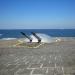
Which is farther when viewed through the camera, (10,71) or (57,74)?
(10,71)

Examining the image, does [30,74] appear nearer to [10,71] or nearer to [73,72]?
[10,71]

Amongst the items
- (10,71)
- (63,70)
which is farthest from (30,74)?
(63,70)

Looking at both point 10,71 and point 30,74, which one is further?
point 10,71

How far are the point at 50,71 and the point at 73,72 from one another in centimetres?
302

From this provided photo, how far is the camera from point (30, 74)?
22.3m

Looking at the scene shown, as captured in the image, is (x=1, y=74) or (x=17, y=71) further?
(x=17, y=71)

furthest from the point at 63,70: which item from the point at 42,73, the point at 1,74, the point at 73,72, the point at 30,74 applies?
the point at 1,74

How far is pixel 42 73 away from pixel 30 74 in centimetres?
156

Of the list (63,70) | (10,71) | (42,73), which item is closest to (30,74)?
(42,73)

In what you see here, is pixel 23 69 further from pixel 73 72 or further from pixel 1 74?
pixel 73 72

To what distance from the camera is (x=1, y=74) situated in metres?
22.2

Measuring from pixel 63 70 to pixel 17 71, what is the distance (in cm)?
621

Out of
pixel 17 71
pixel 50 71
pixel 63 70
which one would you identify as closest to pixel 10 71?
pixel 17 71

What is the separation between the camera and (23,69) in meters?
24.8
